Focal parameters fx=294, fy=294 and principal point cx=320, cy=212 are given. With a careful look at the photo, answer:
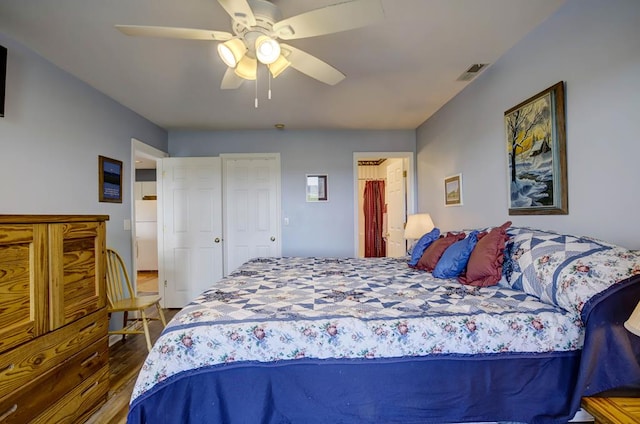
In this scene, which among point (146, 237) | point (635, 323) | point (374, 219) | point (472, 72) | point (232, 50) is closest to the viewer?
point (635, 323)

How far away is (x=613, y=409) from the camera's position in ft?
3.45

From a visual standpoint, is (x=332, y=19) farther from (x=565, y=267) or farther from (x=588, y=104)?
(x=565, y=267)

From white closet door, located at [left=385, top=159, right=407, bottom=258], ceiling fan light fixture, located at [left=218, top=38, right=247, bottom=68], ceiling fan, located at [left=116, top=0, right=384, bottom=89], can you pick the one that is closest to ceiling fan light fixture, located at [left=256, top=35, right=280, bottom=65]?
ceiling fan, located at [left=116, top=0, right=384, bottom=89]

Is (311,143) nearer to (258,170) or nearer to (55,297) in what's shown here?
(258,170)

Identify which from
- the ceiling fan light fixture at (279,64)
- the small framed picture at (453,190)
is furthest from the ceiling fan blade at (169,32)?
the small framed picture at (453,190)

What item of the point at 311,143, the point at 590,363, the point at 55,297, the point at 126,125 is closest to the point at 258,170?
the point at 311,143

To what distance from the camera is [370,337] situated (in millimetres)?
1291

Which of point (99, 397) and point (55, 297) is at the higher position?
point (55, 297)

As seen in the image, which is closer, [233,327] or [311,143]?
[233,327]

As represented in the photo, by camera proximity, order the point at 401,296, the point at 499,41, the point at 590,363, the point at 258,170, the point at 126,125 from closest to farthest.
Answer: the point at 590,363
the point at 401,296
the point at 499,41
the point at 126,125
the point at 258,170

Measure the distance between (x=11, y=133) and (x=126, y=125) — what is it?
131 centimetres

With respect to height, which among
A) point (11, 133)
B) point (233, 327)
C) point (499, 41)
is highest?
point (499, 41)

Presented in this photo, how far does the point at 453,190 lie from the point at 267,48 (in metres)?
2.35

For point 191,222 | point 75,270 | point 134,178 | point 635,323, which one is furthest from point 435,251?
point 134,178
